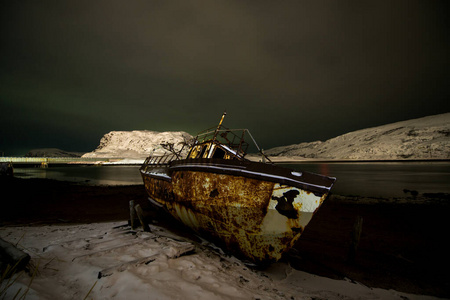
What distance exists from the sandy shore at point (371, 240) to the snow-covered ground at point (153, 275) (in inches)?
28.5

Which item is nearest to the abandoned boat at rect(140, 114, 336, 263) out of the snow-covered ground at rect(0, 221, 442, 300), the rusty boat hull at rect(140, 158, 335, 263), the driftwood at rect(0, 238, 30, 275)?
the rusty boat hull at rect(140, 158, 335, 263)

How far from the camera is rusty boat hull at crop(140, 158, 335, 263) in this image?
190 inches

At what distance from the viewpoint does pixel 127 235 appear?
6707mm

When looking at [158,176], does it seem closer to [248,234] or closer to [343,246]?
[248,234]

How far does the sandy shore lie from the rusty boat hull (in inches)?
74.6

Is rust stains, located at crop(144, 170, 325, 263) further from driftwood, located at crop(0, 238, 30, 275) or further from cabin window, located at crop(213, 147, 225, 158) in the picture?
driftwood, located at crop(0, 238, 30, 275)

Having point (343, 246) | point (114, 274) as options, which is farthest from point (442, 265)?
point (114, 274)

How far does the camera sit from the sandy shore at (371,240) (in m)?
5.79

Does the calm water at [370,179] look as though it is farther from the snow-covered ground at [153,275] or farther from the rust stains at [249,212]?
the rust stains at [249,212]

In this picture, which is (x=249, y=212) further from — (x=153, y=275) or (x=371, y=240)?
(x=371, y=240)

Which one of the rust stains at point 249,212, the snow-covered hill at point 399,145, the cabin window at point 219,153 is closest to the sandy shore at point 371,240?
the rust stains at point 249,212

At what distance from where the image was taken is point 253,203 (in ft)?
16.6

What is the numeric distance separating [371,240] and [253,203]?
6917 mm

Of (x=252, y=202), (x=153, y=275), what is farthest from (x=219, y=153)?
(x=153, y=275)
